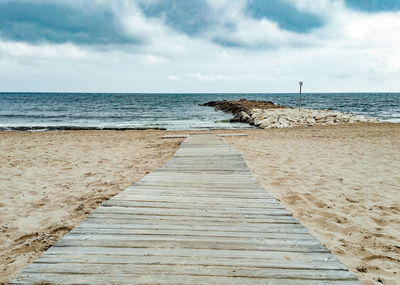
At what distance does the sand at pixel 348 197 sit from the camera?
3295mm

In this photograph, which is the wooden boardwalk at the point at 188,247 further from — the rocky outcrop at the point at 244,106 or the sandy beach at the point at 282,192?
the rocky outcrop at the point at 244,106

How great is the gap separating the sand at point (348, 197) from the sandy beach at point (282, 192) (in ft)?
0.04

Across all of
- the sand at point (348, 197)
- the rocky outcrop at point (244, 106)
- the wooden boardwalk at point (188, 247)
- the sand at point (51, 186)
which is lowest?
the sand at point (51, 186)

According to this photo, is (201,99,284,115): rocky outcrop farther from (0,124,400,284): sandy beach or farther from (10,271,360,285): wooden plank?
(10,271,360,285): wooden plank

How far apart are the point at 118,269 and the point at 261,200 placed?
2395 mm

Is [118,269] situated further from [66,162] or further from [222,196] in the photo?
[66,162]

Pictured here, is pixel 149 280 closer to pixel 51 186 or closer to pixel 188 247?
pixel 188 247

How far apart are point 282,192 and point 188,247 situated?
3.54 m

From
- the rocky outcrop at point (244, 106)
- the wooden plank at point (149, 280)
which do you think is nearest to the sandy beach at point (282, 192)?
the wooden plank at point (149, 280)

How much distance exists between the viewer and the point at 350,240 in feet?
12.1

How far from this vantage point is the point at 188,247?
261cm

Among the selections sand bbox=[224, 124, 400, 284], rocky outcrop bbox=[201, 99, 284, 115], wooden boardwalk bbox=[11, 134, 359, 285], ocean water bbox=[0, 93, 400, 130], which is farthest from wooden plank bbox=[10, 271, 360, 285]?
rocky outcrop bbox=[201, 99, 284, 115]

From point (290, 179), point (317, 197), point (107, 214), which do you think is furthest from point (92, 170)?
point (317, 197)

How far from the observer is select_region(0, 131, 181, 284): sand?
12.2ft
